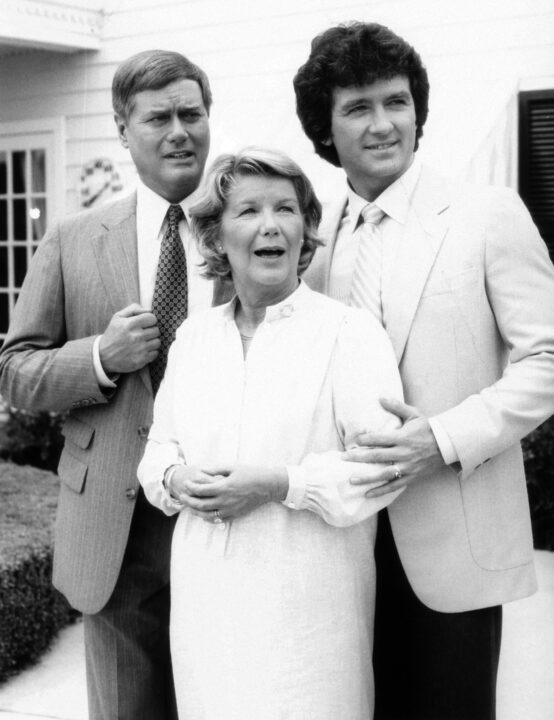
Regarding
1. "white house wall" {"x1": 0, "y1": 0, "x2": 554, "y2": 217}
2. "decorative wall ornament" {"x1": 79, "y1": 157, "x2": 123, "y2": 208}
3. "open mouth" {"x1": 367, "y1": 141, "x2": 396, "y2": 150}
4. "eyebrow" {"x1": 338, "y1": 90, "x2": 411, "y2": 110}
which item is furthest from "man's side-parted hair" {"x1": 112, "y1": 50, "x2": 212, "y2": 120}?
"decorative wall ornament" {"x1": 79, "y1": 157, "x2": 123, "y2": 208}

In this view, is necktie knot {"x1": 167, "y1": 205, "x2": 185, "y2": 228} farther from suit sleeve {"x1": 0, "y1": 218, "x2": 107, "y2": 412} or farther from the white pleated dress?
the white pleated dress

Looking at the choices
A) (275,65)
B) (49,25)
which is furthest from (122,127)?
(49,25)

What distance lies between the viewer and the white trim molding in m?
7.62

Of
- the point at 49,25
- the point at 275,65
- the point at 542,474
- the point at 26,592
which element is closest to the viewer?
the point at 26,592

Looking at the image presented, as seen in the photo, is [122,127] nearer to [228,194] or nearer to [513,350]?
[228,194]

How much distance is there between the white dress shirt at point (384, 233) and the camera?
2.37 meters

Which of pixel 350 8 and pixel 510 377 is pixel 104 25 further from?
pixel 510 377

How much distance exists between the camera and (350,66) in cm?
237

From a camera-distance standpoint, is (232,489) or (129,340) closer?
(232,489)

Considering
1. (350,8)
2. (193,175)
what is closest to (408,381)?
(193,175)

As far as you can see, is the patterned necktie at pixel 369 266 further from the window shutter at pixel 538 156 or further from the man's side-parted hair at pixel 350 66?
the window shutter at pixel 538 156

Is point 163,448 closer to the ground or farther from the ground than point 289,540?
farther from the ground

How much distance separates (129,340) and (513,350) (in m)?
0.98

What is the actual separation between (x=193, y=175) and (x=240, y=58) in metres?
5.15
